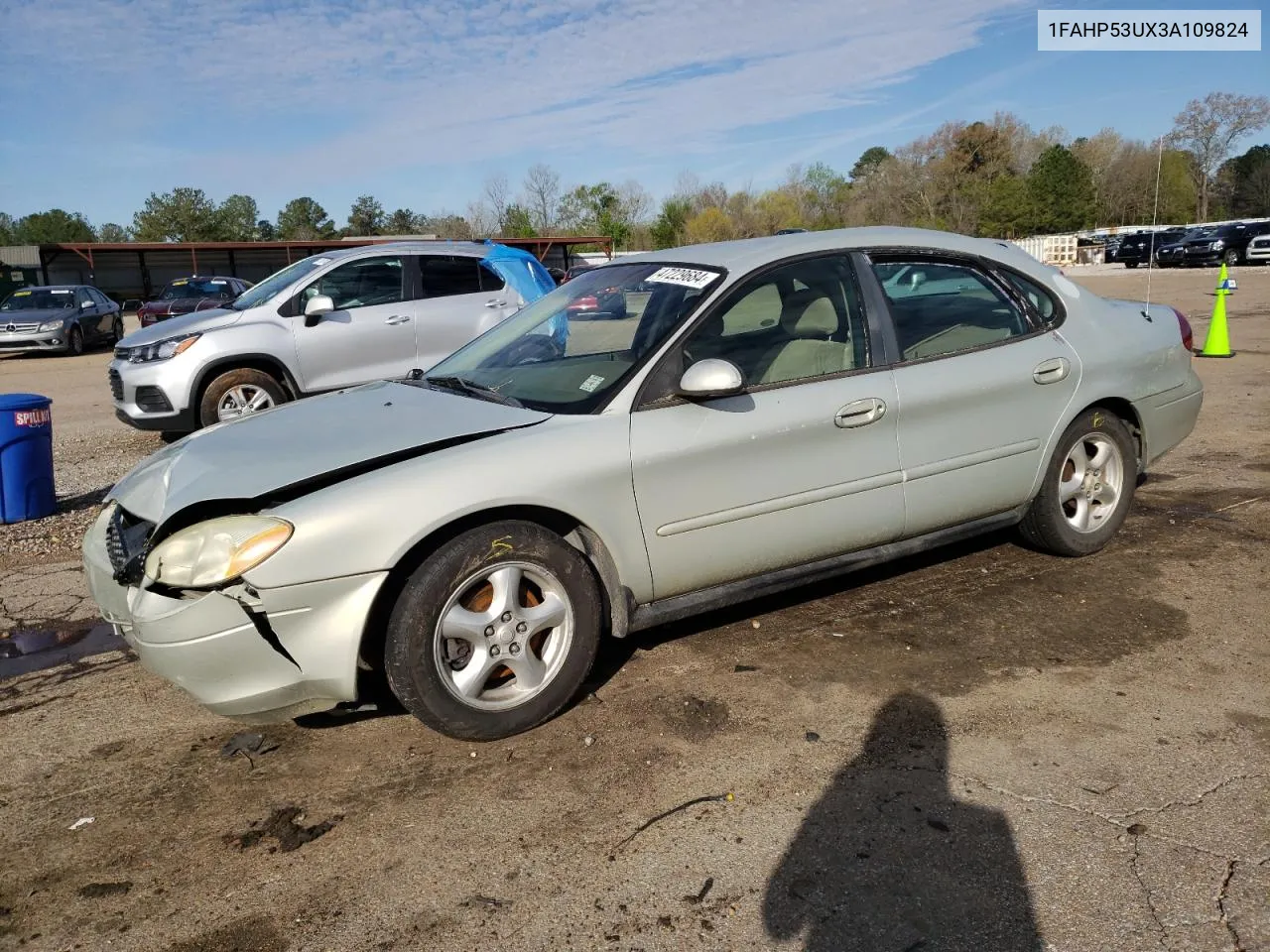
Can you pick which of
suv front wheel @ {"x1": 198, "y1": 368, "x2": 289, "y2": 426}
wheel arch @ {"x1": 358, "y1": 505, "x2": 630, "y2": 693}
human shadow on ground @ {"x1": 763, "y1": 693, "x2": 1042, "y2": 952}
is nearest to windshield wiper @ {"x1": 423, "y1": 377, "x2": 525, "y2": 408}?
wheel arch @ {"x1": 358, "y1": 505, "x2": 630, "y2": 693}

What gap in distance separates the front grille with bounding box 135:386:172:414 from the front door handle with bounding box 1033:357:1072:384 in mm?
7210

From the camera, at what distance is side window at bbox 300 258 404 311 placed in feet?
30.8

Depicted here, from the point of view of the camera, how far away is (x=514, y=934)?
2.48 metres

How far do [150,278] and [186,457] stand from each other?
157 ft

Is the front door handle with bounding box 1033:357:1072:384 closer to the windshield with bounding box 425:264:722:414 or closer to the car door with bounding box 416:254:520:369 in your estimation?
the windshield with bounding box 425:264:722:414

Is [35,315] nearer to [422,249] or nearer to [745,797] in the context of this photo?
[422,249]

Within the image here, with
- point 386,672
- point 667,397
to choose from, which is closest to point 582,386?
point 667,397

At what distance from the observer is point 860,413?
405 centimetres

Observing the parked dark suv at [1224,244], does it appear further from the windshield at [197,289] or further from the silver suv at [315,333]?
the silver suv at [315,333]

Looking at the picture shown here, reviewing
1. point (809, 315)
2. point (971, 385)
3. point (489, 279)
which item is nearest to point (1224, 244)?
point (489, 279)

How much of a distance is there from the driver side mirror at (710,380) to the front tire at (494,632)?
28.6 inches

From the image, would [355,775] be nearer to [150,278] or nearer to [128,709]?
[128,709]

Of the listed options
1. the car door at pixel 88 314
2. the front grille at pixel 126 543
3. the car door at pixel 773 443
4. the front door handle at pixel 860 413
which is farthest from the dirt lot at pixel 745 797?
the car door at pixel 88 314

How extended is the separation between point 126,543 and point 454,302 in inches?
260
